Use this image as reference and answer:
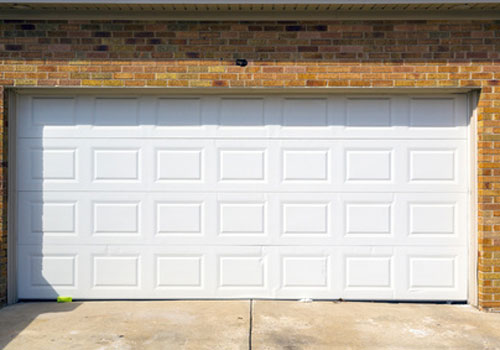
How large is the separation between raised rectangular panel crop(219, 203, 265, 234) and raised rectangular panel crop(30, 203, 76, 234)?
1.91m

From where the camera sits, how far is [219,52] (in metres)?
5.50

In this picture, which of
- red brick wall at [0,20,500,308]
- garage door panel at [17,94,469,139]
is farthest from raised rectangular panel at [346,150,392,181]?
red brick wall at [0,20,500,308]

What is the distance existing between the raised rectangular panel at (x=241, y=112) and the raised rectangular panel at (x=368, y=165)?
1231 millimetres

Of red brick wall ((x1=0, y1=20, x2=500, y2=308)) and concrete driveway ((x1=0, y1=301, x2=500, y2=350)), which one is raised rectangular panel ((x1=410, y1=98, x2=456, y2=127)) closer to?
red brick wall ((x1=0, y1=20, x2=500, y2=308))

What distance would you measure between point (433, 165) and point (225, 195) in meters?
2.65

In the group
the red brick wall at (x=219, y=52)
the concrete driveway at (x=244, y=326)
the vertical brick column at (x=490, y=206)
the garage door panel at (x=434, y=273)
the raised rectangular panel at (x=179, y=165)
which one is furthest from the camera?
the raised rectangular panel at (x=179, y=165)

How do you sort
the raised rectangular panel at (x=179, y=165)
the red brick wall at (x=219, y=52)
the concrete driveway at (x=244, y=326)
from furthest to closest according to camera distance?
the raised rectangular panel at (x=179, y=165) < the red brick wall at (x=219, y=52) < the concrete driveway at (x=244, y=326)

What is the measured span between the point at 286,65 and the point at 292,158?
115 centimetres

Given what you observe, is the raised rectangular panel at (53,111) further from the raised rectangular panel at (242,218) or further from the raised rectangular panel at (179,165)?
the raised rectangular panel at (242,218)

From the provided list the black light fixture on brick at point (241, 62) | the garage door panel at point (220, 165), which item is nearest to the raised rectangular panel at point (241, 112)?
the garage door panel at point (220, 165)

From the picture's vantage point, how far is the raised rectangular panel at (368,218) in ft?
18.6

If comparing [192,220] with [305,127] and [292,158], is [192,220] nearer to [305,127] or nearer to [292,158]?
[292,158]

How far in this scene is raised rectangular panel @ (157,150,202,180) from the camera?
226 inches

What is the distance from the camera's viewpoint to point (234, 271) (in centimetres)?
571
